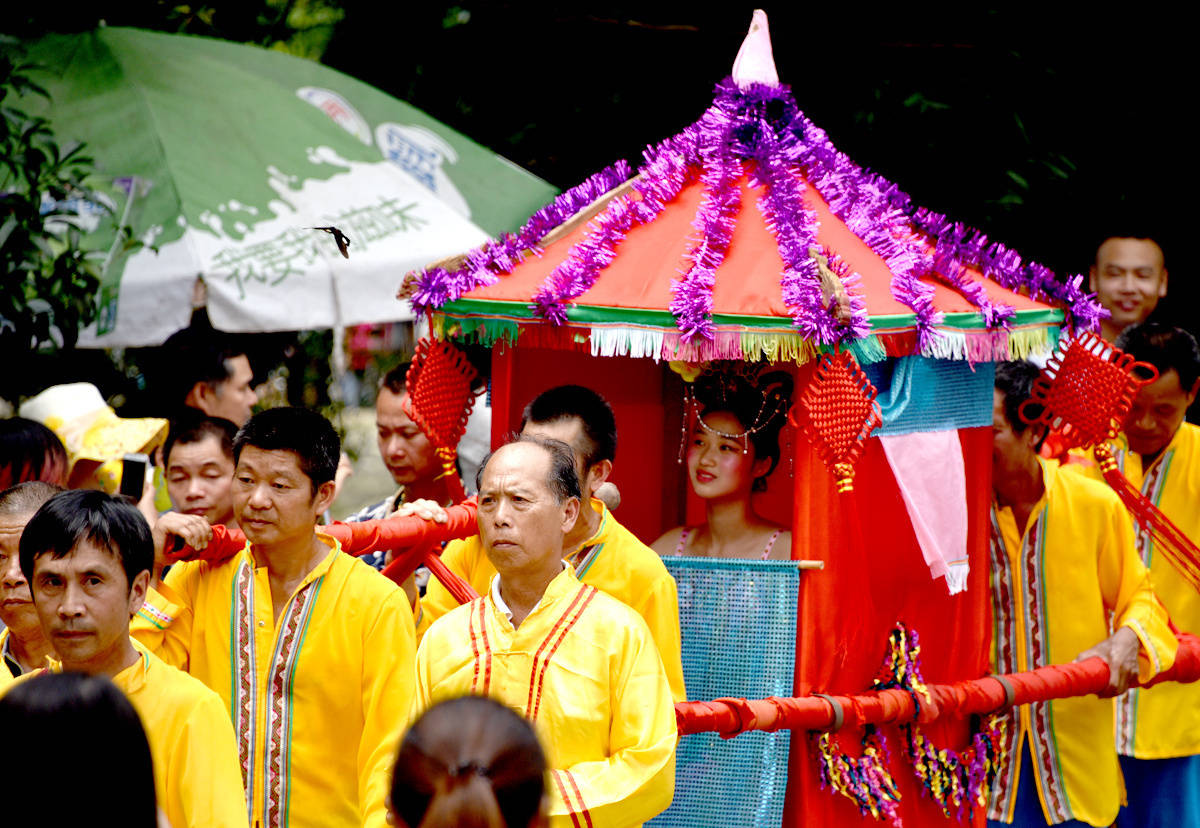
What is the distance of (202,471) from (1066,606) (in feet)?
9.52

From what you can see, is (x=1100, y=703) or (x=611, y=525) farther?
(x=1100, y=703)

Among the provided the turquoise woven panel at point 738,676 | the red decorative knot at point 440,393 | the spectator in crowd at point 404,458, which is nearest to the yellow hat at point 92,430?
the spectator in crowd at point 404,458

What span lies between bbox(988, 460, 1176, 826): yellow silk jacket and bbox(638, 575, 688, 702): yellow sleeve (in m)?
1.65

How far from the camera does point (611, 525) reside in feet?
13.8

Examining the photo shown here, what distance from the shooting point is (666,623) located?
12.9 feet

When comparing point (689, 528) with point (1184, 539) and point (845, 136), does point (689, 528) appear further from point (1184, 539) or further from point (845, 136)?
point (845, 136)

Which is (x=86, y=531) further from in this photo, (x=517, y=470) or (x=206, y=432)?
(x=206, y=432)

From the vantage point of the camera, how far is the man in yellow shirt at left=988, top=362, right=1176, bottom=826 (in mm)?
5070

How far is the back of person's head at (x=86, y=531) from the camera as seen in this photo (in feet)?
10.1

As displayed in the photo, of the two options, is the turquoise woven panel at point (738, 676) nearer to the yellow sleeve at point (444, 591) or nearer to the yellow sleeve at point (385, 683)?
the yellow sleeve at point (444, 591)

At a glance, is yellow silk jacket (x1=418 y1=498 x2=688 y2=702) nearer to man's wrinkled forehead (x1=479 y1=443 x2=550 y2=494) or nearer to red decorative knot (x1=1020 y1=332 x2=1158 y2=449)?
man's wrinkled forehead (x1=479 y1=443 x2=550 y2=494)

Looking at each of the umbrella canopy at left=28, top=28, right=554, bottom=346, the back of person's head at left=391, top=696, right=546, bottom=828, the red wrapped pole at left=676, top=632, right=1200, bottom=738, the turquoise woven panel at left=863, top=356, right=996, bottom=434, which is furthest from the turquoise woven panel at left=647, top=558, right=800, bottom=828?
the umbrella canopy at left=28, top=28, right=554, bottom=346

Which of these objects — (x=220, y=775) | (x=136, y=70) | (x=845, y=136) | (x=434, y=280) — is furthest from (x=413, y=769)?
(x=845, y=136)

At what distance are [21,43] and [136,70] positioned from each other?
513 millimetres
